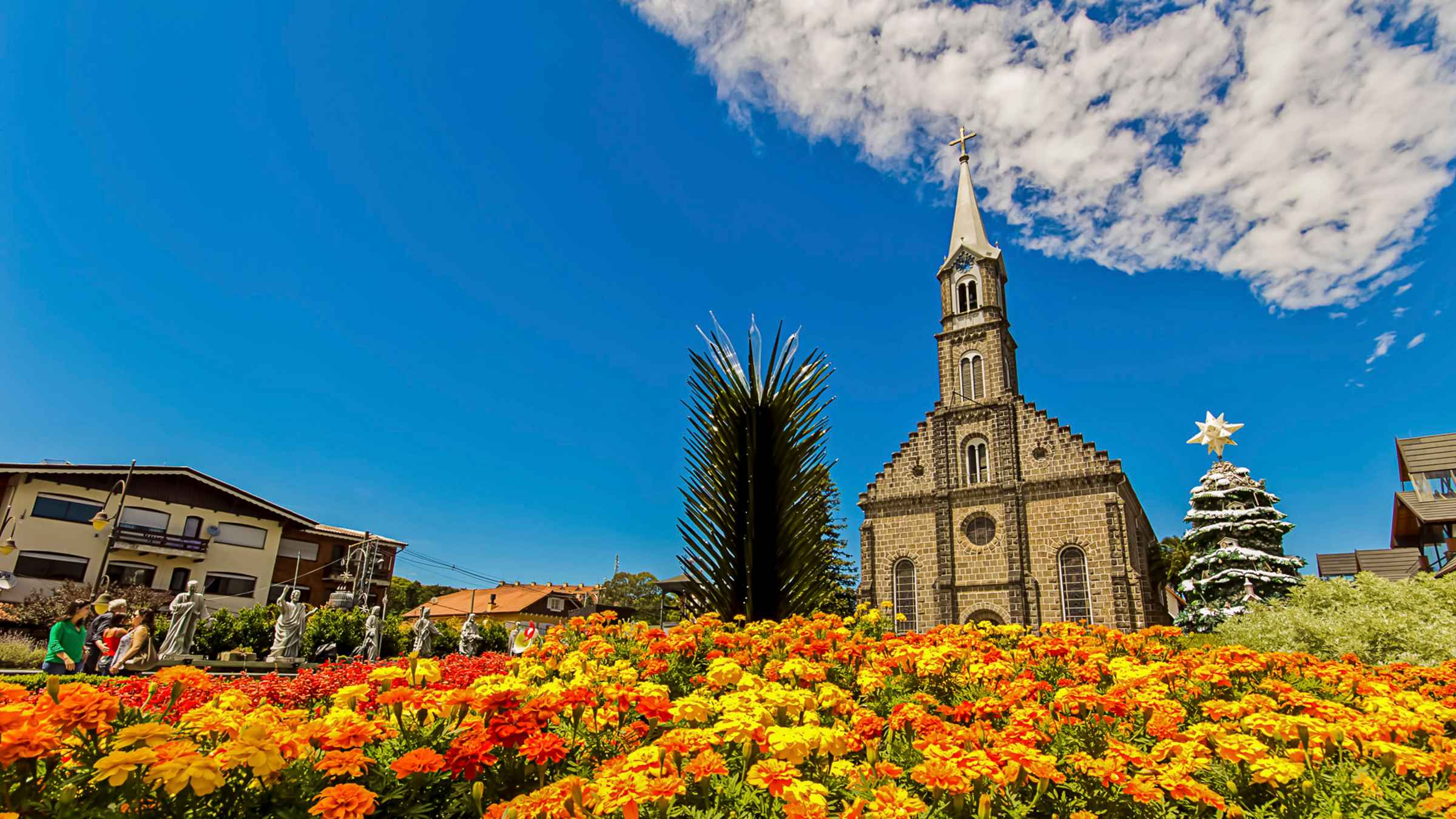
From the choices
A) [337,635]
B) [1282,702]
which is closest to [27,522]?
[337,635]

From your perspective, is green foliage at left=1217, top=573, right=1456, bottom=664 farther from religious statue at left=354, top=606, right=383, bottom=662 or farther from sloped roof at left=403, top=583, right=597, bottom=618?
sloped roof at left=403, top=583, right=597, bottom=618

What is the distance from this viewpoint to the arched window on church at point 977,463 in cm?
2836

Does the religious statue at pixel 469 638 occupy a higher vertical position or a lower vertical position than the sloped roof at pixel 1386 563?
lower

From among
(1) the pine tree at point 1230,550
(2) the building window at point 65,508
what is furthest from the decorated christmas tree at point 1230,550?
(2) the building window at point 65,508

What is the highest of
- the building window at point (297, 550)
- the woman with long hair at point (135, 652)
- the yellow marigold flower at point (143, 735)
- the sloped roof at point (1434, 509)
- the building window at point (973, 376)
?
the building window at point (973, 376)

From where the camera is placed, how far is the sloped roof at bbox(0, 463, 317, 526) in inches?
990

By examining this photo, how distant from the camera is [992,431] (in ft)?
93.5

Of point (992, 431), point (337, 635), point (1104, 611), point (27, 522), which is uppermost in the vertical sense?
point (992, 431)

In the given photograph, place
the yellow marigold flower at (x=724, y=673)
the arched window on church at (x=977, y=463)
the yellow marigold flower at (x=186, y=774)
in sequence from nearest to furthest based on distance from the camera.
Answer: the yellow marigold flower at (x=186, y=774), the yellow marigold flower at (x=724, y=673), the arched window on church at (x=977, y=463)

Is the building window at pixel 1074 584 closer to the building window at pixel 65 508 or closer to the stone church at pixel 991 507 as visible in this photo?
the stone church at pixel 991 507

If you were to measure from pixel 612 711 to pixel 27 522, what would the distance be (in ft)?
112

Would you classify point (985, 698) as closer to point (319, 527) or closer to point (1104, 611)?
point (1104, 611)

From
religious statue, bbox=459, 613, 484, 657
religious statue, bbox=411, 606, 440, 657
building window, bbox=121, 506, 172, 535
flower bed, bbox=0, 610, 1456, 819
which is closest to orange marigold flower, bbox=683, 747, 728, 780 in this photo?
flower bed, bbox=0, 610, 1456, 819

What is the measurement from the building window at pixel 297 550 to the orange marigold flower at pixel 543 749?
38.5 meters
